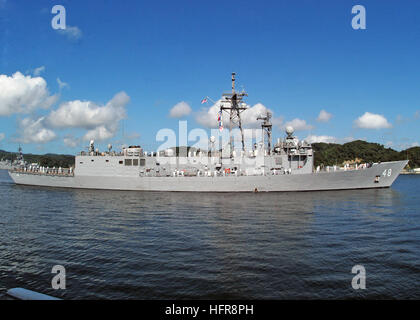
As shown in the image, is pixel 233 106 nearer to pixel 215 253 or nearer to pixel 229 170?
pixel 229 170

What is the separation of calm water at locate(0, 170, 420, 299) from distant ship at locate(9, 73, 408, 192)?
12508mm

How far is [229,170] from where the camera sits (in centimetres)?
3578

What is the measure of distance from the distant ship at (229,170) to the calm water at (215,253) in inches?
492

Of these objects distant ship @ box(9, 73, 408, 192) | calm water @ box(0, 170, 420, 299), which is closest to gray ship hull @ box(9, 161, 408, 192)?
distant ship @ box(9, 73, 408, 192)

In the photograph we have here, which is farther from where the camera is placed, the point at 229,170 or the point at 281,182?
the point at 229,170

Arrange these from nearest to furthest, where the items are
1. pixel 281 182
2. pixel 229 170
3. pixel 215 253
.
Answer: pixel 215 253, pixel 281 182, pixel 229 170

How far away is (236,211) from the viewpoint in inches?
814

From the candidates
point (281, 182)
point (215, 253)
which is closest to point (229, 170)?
point (281, 182)

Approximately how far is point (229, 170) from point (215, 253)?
81.1 ft

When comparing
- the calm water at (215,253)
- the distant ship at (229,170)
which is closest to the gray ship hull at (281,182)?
the distant ship at (229,170)

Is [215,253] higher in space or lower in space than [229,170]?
lower

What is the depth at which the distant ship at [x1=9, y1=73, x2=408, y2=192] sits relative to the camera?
32781mm

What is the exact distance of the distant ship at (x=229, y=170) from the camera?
32.8 meters
